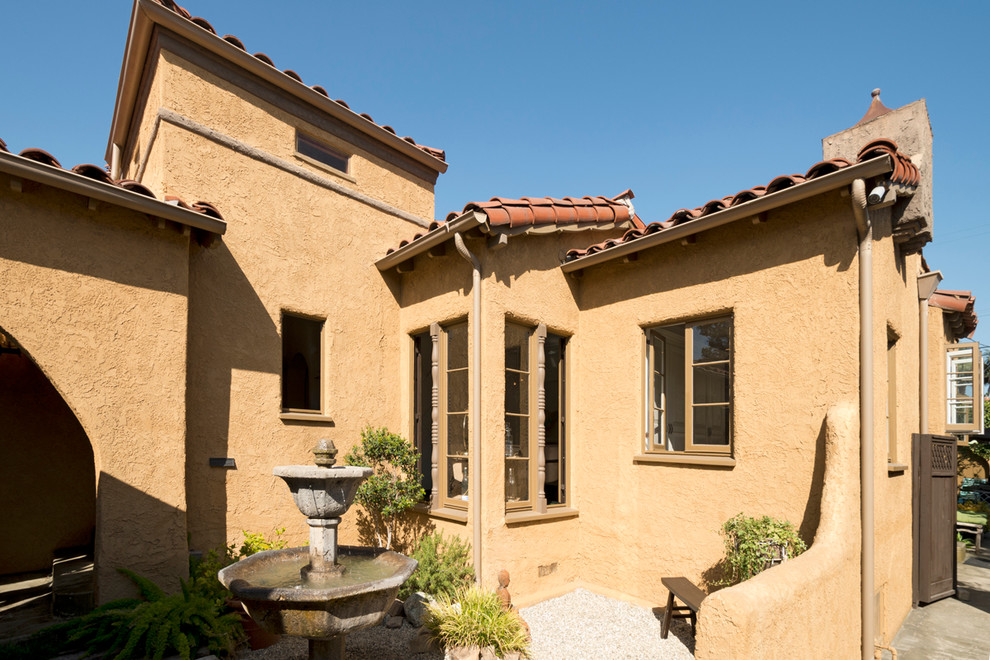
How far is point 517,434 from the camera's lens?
7.08 m

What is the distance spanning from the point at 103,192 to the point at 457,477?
15.6 feet

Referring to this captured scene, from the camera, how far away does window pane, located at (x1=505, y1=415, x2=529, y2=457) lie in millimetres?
7027

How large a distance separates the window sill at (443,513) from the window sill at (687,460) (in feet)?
7.12

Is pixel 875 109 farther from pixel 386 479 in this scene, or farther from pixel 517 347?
pixel 386 479

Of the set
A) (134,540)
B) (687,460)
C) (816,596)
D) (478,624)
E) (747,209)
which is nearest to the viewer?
(816,596)

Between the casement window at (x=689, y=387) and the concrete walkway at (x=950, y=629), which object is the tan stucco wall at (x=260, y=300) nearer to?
the casement window at (x=689, y=387)

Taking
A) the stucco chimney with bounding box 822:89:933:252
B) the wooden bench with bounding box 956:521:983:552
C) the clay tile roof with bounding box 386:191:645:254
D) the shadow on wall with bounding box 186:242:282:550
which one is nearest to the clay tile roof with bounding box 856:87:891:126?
the stucco chimney with bounding box 822:89:933:252

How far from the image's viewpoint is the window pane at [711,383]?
637 centimetres

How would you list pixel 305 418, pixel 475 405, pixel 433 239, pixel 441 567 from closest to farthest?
pixel 441 567
pixel 475 405
pixel 433 239
pixel 305 418

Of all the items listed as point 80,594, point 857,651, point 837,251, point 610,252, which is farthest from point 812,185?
point 80,594

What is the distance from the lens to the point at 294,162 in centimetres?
729

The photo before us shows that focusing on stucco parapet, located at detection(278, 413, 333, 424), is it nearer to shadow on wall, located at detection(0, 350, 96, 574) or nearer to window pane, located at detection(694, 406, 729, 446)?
shadow on wall, located at detection(0, 350, 96, 574)

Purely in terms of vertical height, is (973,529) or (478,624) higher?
(478,624)

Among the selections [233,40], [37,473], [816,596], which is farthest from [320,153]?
[816,596]
